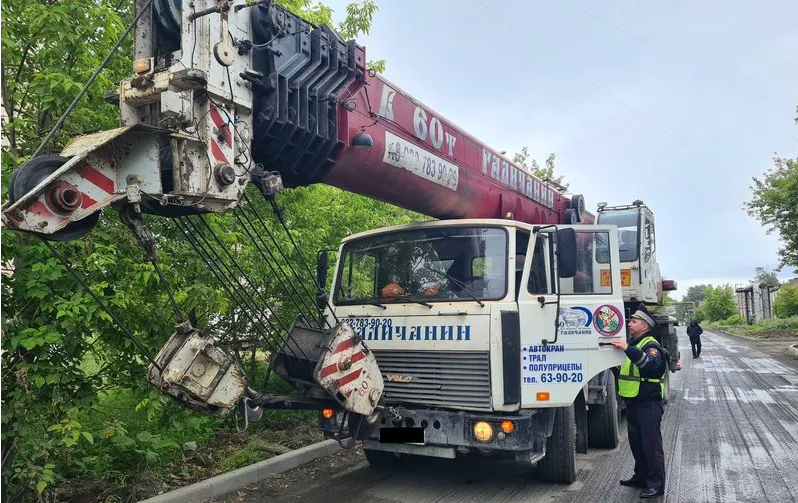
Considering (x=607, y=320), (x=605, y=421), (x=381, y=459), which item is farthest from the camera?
(x=605, y=421)

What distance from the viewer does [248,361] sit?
862cm

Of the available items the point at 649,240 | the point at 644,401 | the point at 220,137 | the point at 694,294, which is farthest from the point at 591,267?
the point at 694,294

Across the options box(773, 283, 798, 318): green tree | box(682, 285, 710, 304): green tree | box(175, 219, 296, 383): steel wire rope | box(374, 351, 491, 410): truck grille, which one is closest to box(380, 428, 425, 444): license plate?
box(374, 351, 491, 410): truck grille

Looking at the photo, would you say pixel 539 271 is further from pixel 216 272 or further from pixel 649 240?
pixel 649 240

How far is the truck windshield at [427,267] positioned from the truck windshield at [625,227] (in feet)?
15.3

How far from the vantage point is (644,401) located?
5.44 metres

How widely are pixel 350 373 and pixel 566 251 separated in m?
2.11

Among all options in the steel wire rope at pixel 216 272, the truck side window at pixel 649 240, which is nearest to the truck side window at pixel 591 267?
the steel wire rope at pixel 216 272

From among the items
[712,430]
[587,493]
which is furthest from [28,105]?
[712,430]

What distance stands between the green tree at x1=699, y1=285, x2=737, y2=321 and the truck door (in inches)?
3004

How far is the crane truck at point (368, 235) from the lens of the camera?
3363 millimetres

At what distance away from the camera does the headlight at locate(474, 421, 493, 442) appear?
189 inches

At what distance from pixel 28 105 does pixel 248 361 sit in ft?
15.6

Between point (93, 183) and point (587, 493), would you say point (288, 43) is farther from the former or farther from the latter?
point (587, 493)
